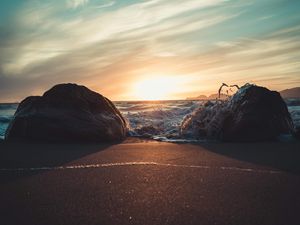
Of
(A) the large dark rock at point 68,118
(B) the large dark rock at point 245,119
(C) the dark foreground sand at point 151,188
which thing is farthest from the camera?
(A) the large dark rock at point 68,118

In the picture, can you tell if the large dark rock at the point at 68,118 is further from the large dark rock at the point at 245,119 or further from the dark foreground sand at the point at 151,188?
the dark foreground sand at the point at 151,188

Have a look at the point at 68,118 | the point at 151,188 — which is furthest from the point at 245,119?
the point at 151,188

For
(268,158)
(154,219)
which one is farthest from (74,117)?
(154,219)

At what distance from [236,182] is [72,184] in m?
1.22

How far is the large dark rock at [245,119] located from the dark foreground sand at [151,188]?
1636mm

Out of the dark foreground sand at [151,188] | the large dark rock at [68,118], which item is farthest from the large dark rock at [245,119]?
the dark foreground sand at [151,188]

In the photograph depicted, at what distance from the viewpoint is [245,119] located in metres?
6.14

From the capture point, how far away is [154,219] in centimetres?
197

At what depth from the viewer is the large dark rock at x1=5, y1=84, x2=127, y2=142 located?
618 centimetres

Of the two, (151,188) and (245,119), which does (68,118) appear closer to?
(245,119)

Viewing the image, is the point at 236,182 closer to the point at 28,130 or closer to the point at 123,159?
the point at 123,159

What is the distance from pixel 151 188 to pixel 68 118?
4.05 metres

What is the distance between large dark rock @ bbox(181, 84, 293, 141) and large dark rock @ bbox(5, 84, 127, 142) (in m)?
1.41

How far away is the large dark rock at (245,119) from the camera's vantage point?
601 centimetres
